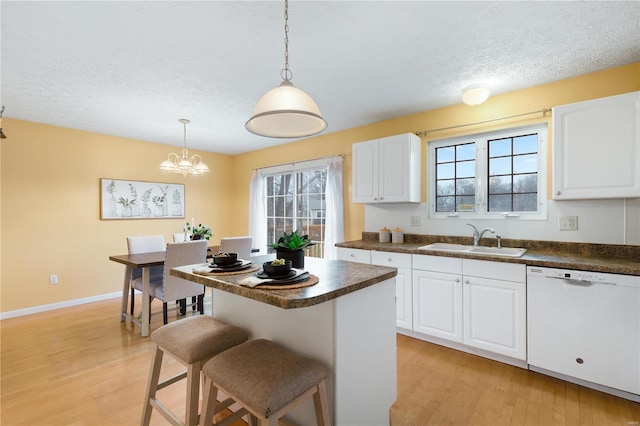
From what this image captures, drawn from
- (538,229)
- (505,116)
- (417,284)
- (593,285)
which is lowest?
(417,284)

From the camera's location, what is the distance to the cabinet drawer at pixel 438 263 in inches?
101

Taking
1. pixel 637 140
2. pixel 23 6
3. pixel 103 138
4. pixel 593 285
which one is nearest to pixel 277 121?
pixel 23 6

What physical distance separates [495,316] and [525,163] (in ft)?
4.83

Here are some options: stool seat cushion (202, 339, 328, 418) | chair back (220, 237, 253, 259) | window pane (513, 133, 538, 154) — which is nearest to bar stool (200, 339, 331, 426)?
stool seat cushion (202, 339, 328, 418)

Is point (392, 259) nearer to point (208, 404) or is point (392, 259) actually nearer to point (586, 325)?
point (586, 325)

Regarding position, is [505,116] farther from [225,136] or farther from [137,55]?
[225,136]

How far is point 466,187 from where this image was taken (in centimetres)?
316

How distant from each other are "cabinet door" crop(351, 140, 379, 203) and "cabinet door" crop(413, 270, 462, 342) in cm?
108

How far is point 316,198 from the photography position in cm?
452

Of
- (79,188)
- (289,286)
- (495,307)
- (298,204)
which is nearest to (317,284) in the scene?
(289,286)

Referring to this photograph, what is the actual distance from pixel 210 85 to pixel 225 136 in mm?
1784

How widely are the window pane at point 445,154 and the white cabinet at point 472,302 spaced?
1222mm

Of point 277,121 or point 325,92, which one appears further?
point 325,92

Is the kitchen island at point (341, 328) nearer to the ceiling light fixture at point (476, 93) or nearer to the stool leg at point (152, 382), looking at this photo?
the stool leg at point (152, 382)
